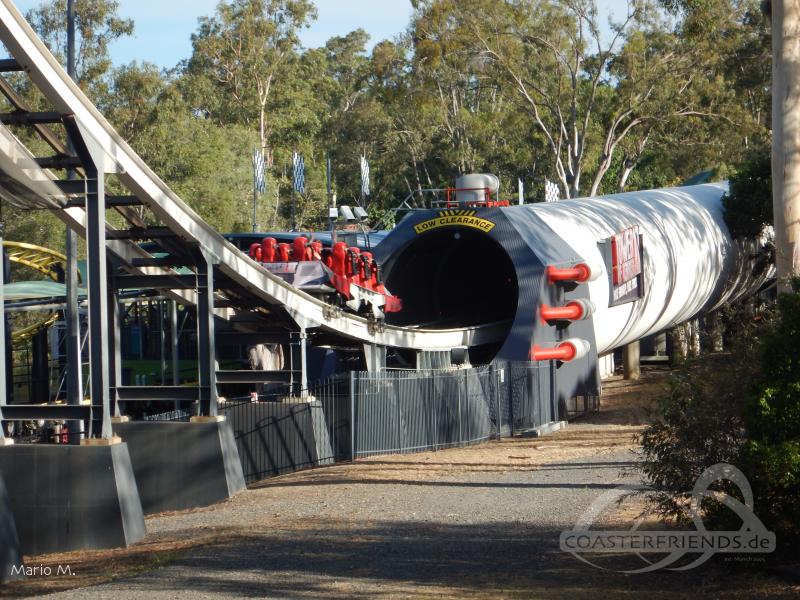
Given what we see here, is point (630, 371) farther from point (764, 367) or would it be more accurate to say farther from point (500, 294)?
point (764, 367)

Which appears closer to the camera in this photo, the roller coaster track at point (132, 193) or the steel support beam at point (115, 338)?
the roller coaster track at point (132, 193)

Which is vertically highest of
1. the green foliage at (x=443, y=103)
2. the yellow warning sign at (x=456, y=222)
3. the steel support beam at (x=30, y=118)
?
the green foliage at (x=443, y=103)

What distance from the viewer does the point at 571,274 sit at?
25859 mm

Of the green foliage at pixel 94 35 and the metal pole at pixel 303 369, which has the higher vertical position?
the green foliage at pixel 94 35

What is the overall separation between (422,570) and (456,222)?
17.1 m

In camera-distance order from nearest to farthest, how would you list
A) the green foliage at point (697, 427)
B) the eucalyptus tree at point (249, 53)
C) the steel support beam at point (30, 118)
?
the green foliage at point (697, 427) → the steel support beam at point (30, 118) → the eucalyptus tree at point (249, 53)

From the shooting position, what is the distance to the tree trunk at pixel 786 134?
13.5m

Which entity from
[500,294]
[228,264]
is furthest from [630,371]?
[228,264]

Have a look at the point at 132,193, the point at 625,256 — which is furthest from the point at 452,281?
the point at 132,193

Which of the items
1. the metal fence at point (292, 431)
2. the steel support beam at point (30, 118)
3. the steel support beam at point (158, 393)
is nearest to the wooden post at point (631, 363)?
the metal fence at point (292, 431)

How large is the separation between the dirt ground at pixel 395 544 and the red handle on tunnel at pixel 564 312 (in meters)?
6.27

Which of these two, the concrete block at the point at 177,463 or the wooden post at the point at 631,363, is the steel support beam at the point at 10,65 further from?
the wooden post at the point at 631,363

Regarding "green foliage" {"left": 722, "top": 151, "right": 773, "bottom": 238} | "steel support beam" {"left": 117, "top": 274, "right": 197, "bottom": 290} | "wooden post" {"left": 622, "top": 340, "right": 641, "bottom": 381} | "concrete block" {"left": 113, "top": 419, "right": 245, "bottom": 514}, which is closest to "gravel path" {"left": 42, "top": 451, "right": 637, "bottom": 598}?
"concrete block" {"left": 113, "top": 419, "right": 245, "bottom": 514}

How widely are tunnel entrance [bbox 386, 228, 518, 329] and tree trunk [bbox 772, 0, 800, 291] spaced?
→ 14.6 meters
